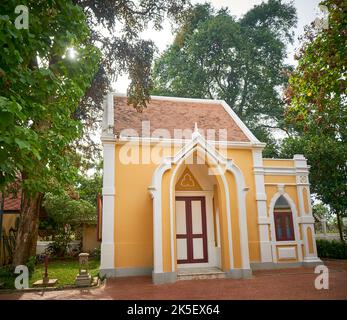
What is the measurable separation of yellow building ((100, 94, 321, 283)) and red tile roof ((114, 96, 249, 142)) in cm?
5

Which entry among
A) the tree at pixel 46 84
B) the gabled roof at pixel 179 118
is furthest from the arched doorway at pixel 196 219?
the tree at pixel 46 84

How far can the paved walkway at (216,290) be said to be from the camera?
7703mm

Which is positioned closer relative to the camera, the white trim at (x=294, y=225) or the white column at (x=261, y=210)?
the white column at (x=261, y=210)

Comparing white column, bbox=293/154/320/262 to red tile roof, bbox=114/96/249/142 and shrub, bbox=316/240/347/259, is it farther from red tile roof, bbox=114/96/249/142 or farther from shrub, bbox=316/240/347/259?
shrub, bbox=316/240/347/259

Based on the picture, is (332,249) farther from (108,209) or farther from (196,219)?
(108,209)

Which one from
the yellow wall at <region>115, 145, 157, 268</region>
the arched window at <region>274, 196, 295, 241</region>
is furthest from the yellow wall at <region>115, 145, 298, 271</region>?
the arched window at <region>274, 196, 295, 241</region>

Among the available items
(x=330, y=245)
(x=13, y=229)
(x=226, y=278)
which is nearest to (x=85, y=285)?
(x=226, y=278)

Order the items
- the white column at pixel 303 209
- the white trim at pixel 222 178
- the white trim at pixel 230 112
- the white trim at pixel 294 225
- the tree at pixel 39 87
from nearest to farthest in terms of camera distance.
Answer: the tree at pixel 39 87 → the white trim at pixel 222 178 → the white trim at pixel 294 225 → the white column at pixel 303 209 → the white trim at pixel 230 112

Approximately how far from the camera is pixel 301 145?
59.1ft

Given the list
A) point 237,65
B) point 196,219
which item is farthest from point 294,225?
→ point 237,65

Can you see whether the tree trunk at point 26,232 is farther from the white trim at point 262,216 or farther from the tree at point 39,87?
the white trim at point 262,216

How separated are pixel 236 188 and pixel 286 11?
89.2 feet

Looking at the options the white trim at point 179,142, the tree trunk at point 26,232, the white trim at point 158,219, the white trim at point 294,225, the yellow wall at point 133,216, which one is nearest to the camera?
the white trim at point 158,219

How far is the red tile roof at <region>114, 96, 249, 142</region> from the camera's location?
44.3 ft
